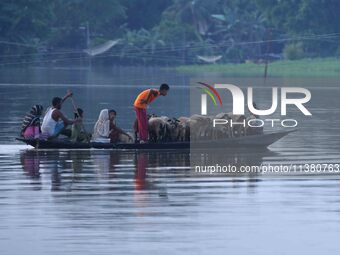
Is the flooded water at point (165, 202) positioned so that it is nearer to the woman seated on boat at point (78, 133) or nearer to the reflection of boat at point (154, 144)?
the reflection of boat at point (154, 144)

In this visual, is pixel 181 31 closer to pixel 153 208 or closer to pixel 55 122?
pixel 55 122

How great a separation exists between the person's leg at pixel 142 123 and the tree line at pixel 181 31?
7995cm

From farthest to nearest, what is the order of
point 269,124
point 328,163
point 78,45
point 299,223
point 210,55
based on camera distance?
point 78,45 < point 210,55 < point 269,124 < point 328,163 < point 299,223

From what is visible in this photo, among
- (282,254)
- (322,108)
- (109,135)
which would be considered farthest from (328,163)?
(322,108)

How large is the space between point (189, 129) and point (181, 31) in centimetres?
8712

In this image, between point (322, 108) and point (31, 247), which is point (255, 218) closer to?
point (31, 247)

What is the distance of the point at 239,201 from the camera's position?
20906 millimetres

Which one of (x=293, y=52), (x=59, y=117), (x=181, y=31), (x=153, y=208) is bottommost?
(x=153, y=208)

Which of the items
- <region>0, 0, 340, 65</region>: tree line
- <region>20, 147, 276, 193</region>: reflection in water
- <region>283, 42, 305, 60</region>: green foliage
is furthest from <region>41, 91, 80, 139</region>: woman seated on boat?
<region>283, 42, 305, 60</region>: green foliage

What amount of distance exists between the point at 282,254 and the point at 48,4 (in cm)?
9816

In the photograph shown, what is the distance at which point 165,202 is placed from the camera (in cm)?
2077

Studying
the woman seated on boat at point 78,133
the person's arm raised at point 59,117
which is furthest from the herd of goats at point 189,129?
the person's arm raised at point 59,117

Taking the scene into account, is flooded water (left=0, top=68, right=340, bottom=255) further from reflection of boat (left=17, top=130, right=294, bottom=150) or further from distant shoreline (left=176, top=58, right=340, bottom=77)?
distant shoreline (left=176, top=58, right=340, bottom=77)

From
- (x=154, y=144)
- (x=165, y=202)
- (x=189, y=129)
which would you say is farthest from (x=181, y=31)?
(x=165, y=202)
